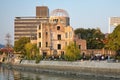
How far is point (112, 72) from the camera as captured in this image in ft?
208

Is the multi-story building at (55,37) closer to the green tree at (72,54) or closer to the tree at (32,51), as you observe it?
the tree at (32,51)

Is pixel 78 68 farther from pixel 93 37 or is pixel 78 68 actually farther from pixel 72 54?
pixel 93 37

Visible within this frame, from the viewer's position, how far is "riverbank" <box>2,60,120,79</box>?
64.5 metres

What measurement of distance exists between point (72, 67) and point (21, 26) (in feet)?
384

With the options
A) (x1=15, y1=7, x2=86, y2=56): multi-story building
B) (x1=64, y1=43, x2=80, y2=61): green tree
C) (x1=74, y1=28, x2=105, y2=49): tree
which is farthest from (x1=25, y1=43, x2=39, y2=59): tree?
(x1=74, y1=28, x2=105, y2=49): tree

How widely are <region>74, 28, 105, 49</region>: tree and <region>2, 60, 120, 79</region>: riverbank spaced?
25927 millimetres

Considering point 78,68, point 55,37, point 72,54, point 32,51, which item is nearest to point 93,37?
point 55,37

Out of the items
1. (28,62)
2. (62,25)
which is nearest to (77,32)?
(62,25)

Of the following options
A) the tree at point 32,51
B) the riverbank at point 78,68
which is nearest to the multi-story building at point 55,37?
the tree at point 32,51

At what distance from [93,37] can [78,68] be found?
5081 centimetres

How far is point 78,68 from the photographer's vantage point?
75.0m

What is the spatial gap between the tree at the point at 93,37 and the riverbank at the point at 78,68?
25.9 meters

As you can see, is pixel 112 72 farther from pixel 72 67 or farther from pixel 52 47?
pixel 52 47

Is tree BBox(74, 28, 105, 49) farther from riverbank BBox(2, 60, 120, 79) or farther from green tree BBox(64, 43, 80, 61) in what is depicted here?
green tree BBox(64, 43, 80, 61)
